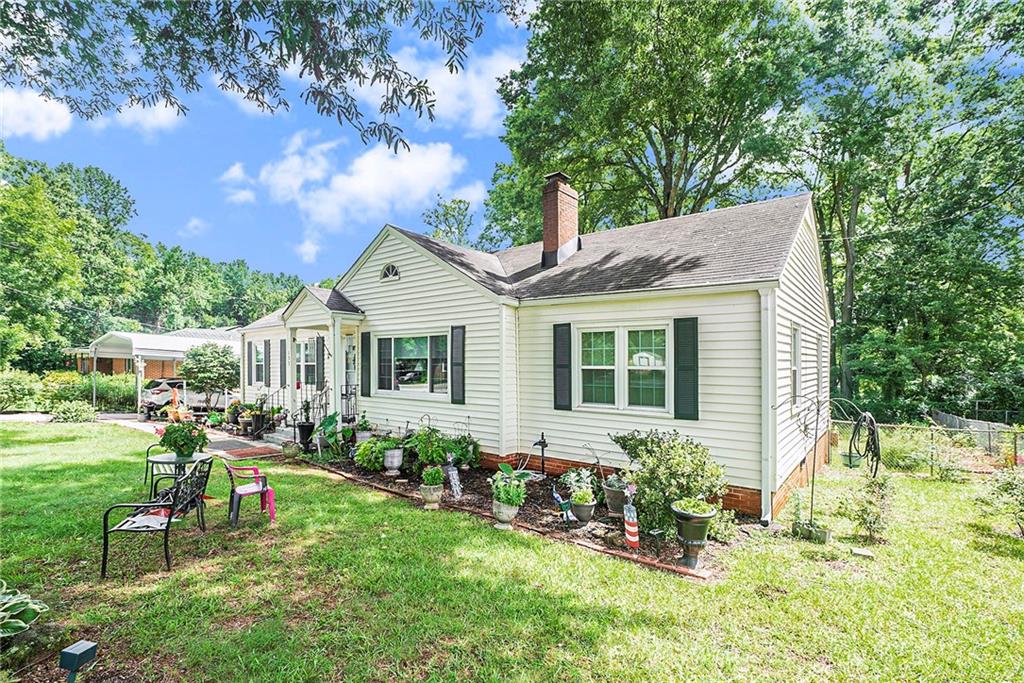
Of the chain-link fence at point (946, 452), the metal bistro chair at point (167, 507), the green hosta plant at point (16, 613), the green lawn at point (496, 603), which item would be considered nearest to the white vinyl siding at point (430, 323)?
the green lawn at point (496, 603)

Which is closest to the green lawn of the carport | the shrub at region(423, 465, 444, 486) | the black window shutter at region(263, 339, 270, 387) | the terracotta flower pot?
the terracotta flower pot

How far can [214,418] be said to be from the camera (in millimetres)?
15836

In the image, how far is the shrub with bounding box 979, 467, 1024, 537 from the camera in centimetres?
599

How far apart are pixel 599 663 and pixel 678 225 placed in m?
8.99

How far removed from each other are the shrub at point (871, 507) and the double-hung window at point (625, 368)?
273 cm

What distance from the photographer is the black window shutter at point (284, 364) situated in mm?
15070

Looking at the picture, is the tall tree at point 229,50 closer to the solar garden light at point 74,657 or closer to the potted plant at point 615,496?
the solar garden light at point 74,657

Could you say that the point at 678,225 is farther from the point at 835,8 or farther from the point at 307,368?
the point at 835,8

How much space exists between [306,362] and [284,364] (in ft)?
6.27

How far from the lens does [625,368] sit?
7879 mm

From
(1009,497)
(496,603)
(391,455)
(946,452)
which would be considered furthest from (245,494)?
(946,452)

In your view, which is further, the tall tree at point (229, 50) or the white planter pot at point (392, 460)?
the white planter pot at point (392, 460)

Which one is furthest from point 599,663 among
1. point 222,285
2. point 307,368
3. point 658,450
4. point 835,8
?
point 222,285

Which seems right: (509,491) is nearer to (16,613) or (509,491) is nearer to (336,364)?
(16,613)
